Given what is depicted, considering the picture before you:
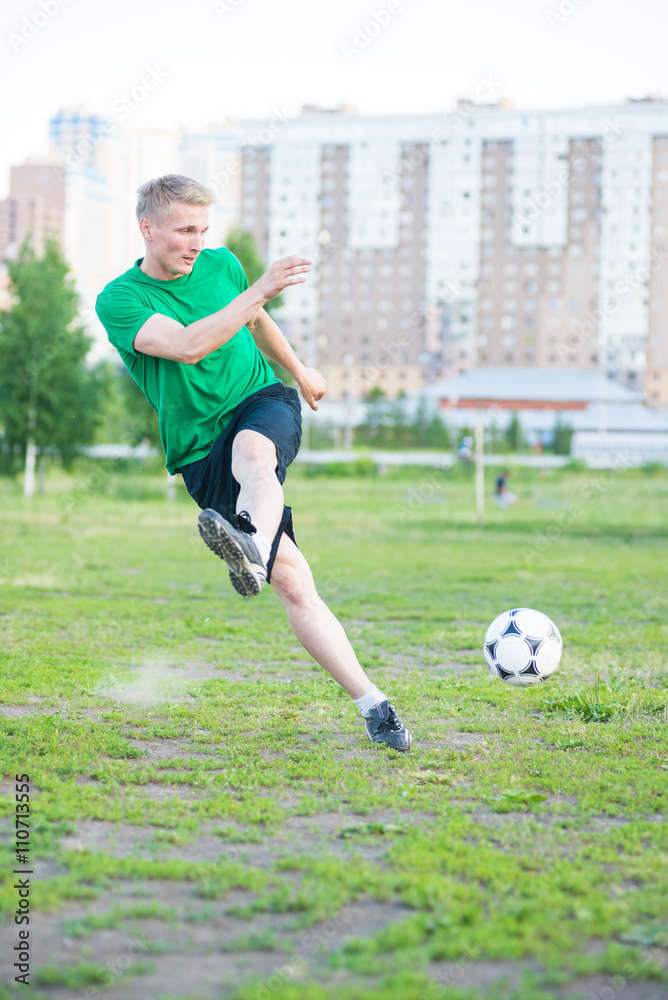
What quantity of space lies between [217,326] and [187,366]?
14.5 inches

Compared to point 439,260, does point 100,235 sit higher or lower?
higher

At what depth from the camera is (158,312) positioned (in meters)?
4.06

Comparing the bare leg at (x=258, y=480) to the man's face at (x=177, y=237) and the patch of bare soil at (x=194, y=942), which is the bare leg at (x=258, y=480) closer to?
the man's face at (x=177, y=237)

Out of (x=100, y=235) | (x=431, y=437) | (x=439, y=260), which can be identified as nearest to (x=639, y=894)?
(x=431, y=437)

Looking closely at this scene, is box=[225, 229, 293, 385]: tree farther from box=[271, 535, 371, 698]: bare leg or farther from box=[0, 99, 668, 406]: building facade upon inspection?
box=[0, 99, 668, 406]: building facade

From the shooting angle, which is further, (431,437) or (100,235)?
(100,235)

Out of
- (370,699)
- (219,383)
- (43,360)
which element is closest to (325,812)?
(370,699)

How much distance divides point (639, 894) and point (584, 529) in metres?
16.7

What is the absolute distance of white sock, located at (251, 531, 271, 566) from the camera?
12.0 ft

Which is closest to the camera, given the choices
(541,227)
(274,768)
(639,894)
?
(639,894)

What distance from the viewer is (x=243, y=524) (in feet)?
12.0

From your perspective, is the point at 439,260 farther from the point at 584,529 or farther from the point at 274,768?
the point at 274,768

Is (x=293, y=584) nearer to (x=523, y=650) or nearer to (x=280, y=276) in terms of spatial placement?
(x=280, y=276)

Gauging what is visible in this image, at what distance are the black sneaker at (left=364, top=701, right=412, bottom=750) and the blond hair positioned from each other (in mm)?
2216
